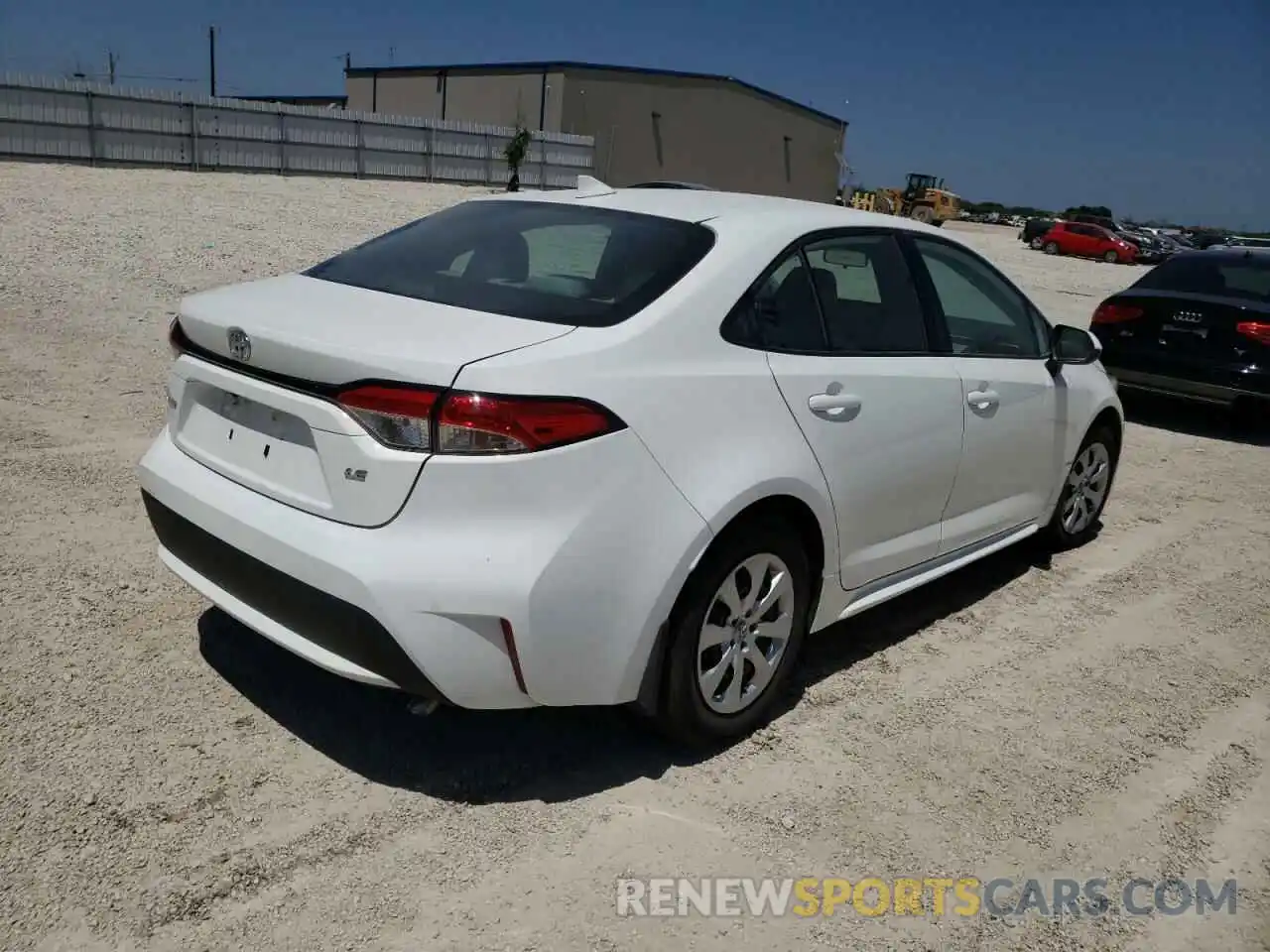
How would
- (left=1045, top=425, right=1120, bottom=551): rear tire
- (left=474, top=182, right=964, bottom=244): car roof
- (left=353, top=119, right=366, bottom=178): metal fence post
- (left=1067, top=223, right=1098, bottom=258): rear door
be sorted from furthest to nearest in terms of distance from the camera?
(left=1067, top=223, right=1098, bottom=258): rear door
(left=353, top=119, right=366, bottom=178): metal fence post
(left=1045, top=425, right=1120, bottom=551): rear tire
(left=474, top=182, right=964, bottom=244): car roof

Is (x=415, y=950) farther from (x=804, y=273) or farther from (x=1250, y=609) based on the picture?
(x=1250, y=609)

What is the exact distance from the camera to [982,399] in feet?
14.0

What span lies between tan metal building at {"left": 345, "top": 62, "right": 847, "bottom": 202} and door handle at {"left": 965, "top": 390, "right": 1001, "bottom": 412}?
40.0 meters

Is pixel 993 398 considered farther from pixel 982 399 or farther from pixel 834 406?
pixel 834 406

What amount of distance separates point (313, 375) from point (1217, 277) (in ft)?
28.6

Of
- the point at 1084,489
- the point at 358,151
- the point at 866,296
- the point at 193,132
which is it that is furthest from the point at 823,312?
the point at 358,151

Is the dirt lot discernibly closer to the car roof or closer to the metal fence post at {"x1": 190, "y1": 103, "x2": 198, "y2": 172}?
the car roof

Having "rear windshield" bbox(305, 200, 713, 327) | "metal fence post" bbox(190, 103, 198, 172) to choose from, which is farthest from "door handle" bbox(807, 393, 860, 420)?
"metal fence post" bbox(190, 103, 198, 172)

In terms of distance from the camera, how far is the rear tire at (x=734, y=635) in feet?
10.0

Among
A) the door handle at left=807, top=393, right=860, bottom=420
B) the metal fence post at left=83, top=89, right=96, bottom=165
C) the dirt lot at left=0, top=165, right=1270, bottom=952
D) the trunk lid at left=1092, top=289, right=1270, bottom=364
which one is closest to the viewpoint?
the dirt lot at left=0, top=165, right=1270, bottom=952

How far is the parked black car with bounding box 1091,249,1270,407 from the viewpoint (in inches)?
331

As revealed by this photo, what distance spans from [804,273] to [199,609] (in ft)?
8.23

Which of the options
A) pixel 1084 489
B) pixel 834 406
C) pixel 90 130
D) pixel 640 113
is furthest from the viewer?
pixel 640 113

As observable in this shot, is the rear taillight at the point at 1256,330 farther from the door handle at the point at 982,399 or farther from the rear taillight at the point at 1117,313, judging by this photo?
the door handle at the point at 982,399
